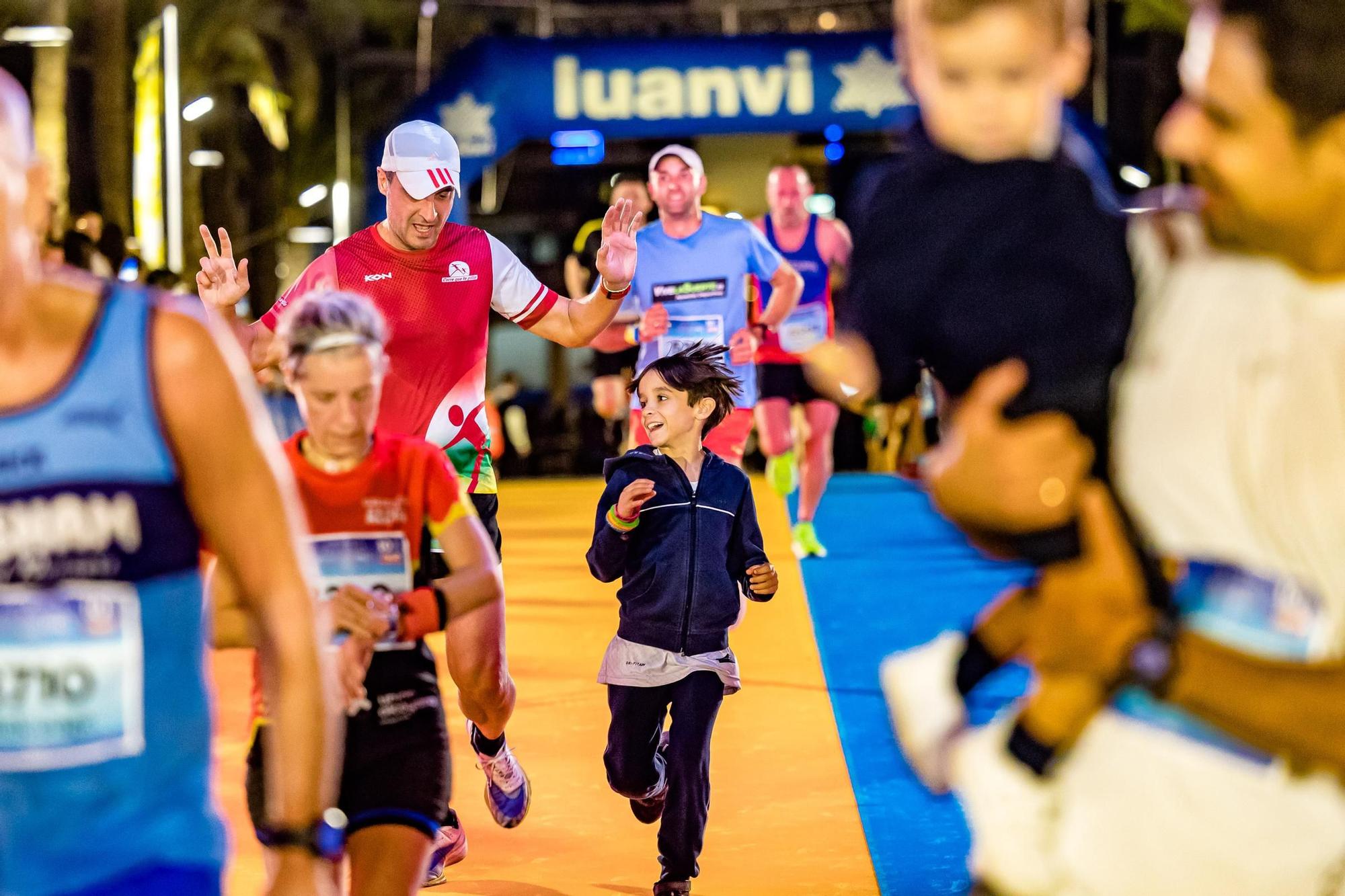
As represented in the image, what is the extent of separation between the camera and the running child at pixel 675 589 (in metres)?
5.20

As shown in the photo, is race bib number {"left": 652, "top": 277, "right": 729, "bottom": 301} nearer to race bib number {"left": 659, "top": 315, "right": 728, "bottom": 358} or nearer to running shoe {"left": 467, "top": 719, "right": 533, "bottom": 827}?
race bib number {"left": 659, "top": 315, "right": 728, "bottom": 358}

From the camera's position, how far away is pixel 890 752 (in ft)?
22.7

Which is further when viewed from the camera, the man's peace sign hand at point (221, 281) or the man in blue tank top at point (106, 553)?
the man's peace sign hand at point (221, 281)

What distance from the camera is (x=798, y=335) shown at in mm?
11500

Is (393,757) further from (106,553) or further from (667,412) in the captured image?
(667,412)

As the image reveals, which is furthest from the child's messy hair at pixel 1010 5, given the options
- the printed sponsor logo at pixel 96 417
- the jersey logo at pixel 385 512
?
the jersey logo at pixel 385 512

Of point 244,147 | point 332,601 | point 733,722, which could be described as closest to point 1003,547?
point 332,601

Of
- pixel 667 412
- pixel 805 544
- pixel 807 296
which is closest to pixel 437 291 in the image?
pixel 667 412

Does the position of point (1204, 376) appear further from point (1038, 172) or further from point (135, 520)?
point (135, 520)

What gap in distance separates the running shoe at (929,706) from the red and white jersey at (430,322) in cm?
327

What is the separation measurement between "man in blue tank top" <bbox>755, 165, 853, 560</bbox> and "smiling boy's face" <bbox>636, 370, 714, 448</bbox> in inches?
223

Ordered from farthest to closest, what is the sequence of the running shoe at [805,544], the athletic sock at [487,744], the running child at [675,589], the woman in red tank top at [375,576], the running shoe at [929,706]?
1. the running shoe at [805,544]
2. the athletic sock at [487,744]
3. the running child at [675,589]
4. the woman in red tank top at [375,576]
5. the running shoe at [929,706]

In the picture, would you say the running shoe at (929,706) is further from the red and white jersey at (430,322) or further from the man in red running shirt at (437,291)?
the red and white jersey at (430,322)

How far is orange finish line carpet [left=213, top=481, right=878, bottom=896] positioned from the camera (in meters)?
5.47
